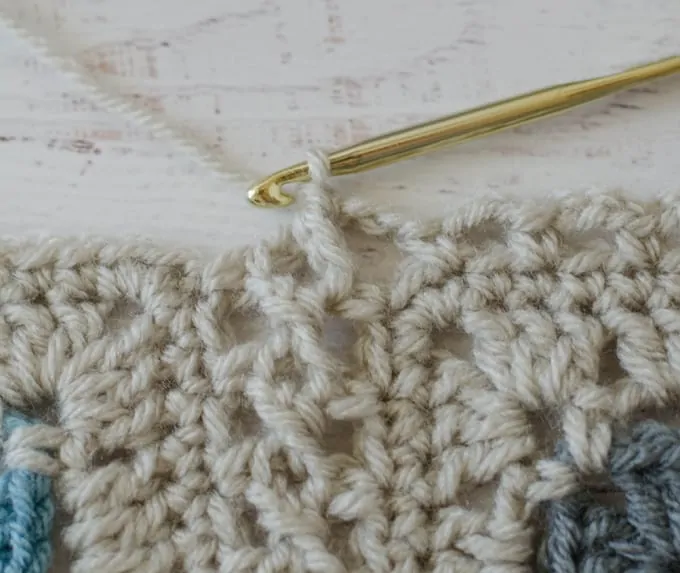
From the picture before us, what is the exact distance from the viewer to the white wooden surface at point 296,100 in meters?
0.80

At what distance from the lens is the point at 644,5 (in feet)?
2.76

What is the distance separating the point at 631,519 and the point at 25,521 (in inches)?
17.6

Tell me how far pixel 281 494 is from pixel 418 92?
37cm

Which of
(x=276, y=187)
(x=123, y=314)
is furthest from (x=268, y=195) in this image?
(x=123, y=314)

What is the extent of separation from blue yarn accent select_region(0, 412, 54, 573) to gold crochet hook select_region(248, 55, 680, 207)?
11.1 inches

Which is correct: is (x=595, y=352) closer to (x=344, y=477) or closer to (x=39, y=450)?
(x=344, y=477)

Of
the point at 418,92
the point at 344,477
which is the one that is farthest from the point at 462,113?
the point at 344,477

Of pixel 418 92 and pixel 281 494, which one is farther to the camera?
pixel 418 92

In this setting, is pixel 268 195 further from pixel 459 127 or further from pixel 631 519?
pixel 631 519

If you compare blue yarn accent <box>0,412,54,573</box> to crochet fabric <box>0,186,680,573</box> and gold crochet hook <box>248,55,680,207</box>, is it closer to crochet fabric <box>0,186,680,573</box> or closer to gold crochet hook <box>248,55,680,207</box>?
crochet fabric <box>0,186,680,573</box>

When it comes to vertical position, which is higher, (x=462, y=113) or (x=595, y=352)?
(x=462, y=113)

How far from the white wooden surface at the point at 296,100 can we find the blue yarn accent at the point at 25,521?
0.21m

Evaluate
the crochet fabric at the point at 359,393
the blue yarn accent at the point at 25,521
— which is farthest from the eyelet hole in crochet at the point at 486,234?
the blue yarn accent at the point at 25,521

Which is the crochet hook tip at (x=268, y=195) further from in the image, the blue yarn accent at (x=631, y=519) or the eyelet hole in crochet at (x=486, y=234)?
the blue yarn accent at (x=631, y=519)
